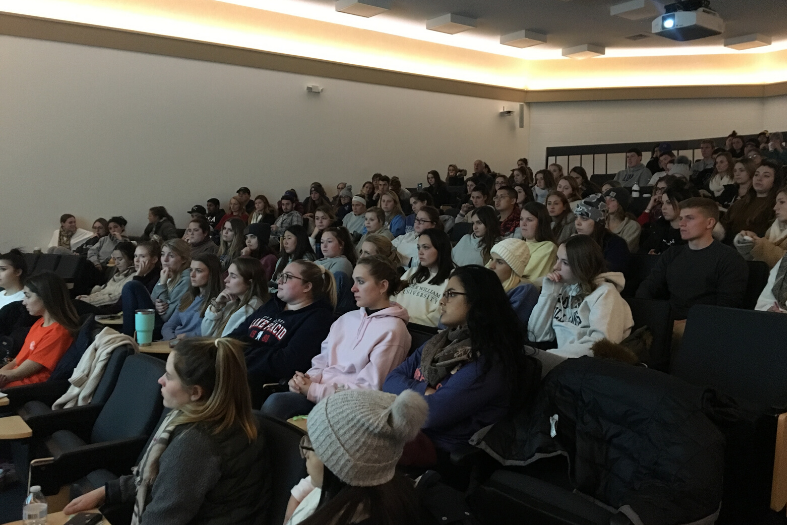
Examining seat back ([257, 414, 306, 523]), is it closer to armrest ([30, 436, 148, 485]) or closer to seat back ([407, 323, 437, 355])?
armrest ([30, 436, 148, 485])

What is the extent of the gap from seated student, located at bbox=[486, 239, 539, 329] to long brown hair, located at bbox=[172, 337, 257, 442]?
2041 mm

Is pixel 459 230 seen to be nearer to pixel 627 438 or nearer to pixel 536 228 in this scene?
pixel 536 228

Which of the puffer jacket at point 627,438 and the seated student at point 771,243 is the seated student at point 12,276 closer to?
the puffer jacket at point 627,438

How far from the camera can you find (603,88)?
43.2ft

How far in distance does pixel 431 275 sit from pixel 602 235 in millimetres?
1298

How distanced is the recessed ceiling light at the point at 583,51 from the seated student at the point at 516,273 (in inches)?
357

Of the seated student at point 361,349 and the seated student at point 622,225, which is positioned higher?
the seated student at point 622,225

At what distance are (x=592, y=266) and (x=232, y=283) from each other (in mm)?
2096

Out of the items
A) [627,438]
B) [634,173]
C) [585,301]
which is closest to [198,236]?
[585,301]

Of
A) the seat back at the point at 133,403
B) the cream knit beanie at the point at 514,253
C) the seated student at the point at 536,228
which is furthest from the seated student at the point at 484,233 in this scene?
the seat back at the point at 133,403

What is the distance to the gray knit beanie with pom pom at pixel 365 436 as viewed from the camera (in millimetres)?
1510

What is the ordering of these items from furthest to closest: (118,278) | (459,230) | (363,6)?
1. (363,6)
2. (459,230)
3. (118,278)

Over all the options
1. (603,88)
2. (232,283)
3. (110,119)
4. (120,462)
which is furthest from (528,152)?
(120,462)

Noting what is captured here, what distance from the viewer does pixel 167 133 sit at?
957 centimetres
